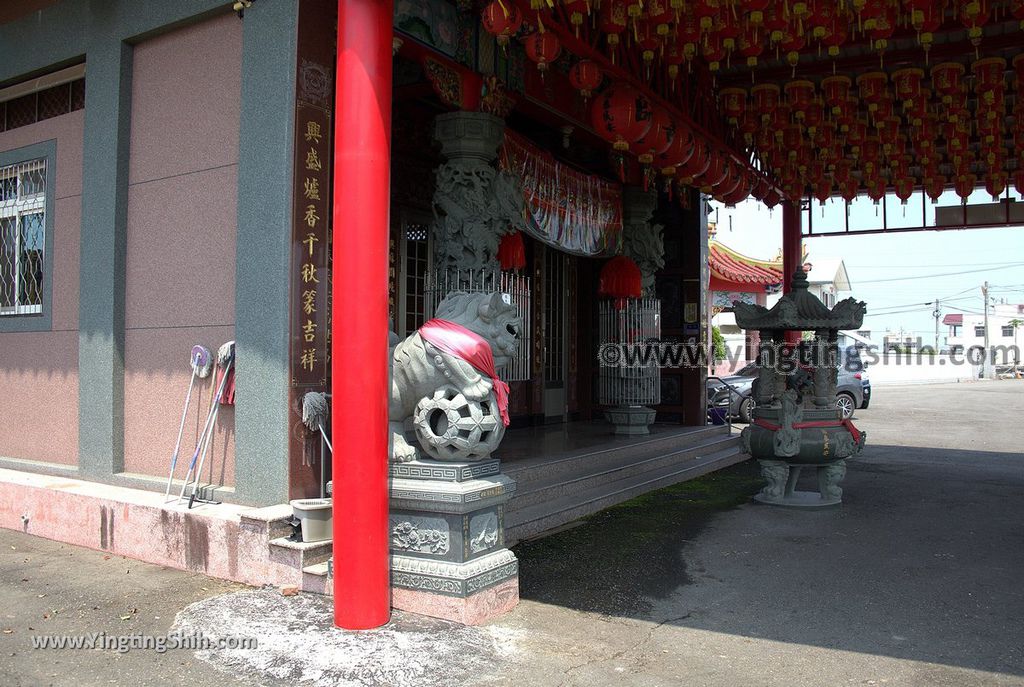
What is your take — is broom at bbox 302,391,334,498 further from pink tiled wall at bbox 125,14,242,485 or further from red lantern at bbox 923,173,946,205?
red lantern at bbox 923,173,946,205

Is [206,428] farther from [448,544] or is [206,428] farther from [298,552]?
[448,544]

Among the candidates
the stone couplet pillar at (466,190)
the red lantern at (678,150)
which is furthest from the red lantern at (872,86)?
the stone couplet pillar at (466,190)

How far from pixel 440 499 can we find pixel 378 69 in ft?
7.05

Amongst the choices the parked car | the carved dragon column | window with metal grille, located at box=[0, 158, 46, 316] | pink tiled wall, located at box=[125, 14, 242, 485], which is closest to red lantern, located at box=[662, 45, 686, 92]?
the carved dragon column

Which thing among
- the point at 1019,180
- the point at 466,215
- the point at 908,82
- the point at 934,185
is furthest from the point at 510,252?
the point at 1019,180

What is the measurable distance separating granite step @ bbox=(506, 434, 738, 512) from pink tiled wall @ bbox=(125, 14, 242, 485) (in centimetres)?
221

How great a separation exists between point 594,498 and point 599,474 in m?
0.46

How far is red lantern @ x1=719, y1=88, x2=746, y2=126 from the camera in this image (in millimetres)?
8008

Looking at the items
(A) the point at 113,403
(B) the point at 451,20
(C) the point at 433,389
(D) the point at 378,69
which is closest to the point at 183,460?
(A) the point at 113,403

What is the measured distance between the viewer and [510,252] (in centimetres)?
660

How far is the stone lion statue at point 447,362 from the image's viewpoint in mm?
3986

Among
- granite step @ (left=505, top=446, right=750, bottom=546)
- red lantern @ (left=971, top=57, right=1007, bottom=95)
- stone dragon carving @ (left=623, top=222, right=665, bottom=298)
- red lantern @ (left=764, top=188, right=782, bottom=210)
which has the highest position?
red lantern @ (left=971, top=57, right=1007, bottom=95)

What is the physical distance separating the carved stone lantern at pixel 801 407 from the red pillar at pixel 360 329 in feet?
13.2

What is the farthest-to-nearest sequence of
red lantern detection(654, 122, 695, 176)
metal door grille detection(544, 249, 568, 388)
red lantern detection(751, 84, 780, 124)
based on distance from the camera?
metal door grille detection(544, 249, 568, 388), red lantern detection(751, 84, 780, 124), red lantern detection(654, 122, 695, 176)
